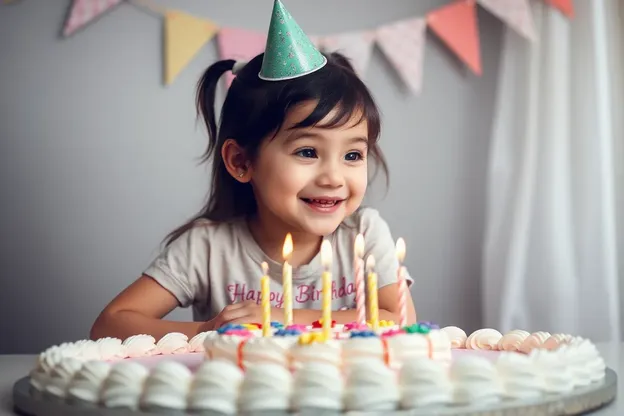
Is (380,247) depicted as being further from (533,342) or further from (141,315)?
(533,342)

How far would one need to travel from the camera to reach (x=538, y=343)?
1244mm

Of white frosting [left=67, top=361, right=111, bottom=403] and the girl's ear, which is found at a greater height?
the girl's ear

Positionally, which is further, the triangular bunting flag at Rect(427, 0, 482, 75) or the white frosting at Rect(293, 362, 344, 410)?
the triangular bunting flag at Rect(427, 0, 482, 75)

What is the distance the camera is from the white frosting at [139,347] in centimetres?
129

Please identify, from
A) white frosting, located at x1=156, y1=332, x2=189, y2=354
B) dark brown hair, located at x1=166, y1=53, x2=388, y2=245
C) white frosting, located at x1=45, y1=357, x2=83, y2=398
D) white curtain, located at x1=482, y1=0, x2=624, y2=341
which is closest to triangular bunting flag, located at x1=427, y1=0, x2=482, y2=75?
white curtain, located at x1=482, y1=0, x2=624, y2=341

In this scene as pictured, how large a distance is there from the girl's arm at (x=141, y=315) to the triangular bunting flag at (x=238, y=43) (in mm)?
1027

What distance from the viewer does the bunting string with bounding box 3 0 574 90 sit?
265cm

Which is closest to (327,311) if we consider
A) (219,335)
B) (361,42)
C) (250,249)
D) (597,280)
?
(219,335)

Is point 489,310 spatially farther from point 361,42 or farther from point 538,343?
point 538,343

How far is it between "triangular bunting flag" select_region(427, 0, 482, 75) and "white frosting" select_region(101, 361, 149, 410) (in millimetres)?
2092

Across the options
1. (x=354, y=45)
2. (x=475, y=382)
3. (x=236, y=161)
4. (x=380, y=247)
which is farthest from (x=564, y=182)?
(x=475, y=382)

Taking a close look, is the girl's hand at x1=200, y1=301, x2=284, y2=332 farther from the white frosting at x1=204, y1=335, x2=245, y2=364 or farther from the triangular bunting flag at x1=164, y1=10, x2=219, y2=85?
the triangular bunting flag at x1=164, y1=10, x2=219, y2=85

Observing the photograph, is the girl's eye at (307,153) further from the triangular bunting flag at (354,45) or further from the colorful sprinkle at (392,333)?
the triangular bunting flag at (354,45)

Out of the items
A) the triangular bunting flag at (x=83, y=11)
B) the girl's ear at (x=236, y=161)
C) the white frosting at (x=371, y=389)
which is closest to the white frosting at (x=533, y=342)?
the white frosting at (x=371, y=389)
